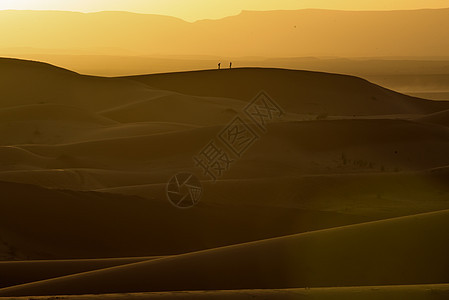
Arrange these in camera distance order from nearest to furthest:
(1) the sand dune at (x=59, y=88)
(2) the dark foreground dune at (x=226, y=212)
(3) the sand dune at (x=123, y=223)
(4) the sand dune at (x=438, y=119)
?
1. (2) the dark foreground dune at (x=226, y=212)
2. (3) the sand dune at (x=123, y=223)
3. (4) the sand dune at (x=438, y=119)
4. (1) the sand dune at (x=59, y=88)

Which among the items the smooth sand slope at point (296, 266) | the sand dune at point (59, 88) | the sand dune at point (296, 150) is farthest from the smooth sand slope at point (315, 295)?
the sand dune at point (59, 88)

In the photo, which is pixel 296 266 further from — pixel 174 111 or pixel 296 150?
pixel 174 111

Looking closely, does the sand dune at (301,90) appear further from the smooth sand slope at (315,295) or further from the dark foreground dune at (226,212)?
the smooth sand slope at (315,295)

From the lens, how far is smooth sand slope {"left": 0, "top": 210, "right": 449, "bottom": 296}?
18.0 feet

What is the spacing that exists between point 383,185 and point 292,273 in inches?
325

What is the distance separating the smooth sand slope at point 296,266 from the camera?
549 cm

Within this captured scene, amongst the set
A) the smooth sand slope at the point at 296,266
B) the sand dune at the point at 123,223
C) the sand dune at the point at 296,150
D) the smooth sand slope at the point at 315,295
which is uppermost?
the sand dune at the point at 296,150

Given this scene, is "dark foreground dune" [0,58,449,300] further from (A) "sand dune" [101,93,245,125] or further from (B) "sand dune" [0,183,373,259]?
(A) "sand dune" [101,93,245,125]

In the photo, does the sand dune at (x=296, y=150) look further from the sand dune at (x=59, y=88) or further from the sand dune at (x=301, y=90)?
the sand dune at (x=301, y=90)

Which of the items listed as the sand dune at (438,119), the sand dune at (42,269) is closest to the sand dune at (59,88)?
the sand dune at (438,119)

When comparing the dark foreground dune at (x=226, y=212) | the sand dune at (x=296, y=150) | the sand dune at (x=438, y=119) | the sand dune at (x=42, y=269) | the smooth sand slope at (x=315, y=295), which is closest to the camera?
the smooth sand slope at (x=315, y=295)

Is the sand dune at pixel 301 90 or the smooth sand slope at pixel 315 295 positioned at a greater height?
the sand dune at pixel 301 90

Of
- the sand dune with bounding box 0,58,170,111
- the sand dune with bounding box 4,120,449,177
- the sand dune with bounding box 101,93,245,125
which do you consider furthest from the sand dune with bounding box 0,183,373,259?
the sand dune with bounding box 0,58,170,111

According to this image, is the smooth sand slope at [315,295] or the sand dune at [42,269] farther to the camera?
the sand dune at [42,269]
